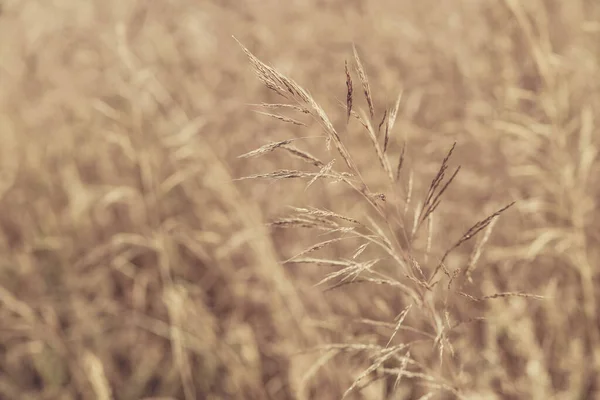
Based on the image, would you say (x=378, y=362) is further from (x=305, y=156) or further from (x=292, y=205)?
(x=292, y=205)

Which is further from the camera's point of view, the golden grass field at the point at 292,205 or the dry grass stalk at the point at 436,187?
the golden grass field at the point at 292,205

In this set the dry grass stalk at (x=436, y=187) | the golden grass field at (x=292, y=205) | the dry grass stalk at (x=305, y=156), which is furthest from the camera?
the golden grass field at (x=292, y=205)

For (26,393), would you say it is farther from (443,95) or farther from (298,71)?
(443,95)

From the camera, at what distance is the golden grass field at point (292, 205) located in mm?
2016

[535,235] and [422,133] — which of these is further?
[422,133]

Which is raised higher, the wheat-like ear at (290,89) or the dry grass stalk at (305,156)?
the wheat-like ear at (290,89)

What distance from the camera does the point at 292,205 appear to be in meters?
2.53

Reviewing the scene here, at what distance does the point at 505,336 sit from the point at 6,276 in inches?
92.4

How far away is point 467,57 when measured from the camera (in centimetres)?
273

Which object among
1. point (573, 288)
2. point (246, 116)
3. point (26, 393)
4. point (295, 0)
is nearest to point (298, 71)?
point (246, 116)

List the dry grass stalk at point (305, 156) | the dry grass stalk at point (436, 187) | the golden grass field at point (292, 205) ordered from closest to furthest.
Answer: the dry grass stalk at point (436, 187) < the dry grass stalk at point (305, 156) < the golden grass field at point (292, 205)

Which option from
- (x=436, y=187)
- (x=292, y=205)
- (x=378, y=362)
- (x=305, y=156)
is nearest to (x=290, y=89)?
(x=305, y=156)

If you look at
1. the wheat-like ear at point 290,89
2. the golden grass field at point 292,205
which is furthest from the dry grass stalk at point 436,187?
the golden grass field at point 292,205

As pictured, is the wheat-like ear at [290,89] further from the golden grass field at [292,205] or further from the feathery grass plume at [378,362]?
the golden grass field at [292,205]
